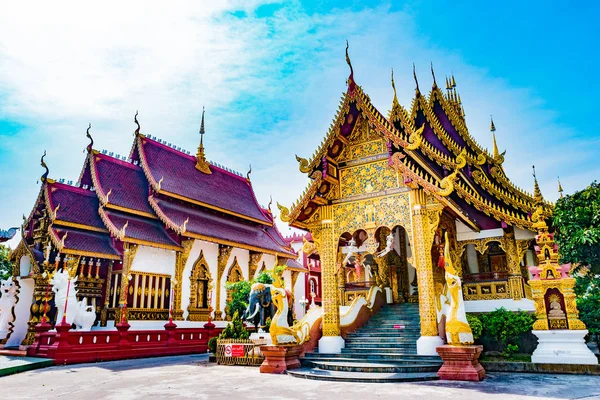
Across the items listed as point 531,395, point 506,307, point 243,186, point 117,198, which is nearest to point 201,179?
point 243,186

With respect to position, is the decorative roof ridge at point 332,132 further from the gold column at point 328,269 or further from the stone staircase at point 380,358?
the stone staircase at point 380,358

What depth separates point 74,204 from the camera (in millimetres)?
16609

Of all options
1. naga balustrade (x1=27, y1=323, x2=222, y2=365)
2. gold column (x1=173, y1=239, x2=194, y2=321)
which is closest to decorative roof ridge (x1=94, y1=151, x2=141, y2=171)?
gold column (x1=173, y1=239, x2=194, y2=321)

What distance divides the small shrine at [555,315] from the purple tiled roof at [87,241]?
13491 millimetres

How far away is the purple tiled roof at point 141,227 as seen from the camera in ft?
52.5

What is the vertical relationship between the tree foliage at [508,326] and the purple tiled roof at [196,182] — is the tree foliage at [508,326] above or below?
below

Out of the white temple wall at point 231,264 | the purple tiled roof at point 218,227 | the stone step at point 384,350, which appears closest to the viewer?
the stone step at point 384,350

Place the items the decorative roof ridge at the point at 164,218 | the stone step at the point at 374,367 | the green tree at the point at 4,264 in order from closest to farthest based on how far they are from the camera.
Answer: the stone step at the point at 374,367, the decorative roof ridge at the point at 164,218, the green tree at the point at 4,264

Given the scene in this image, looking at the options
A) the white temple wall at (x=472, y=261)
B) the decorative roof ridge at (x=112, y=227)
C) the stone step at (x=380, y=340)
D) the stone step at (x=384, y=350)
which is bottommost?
the stone step at (x=384, y=350)

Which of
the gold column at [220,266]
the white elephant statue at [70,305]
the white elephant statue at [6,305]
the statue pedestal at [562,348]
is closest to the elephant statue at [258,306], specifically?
the white elephant statue at [70,305]

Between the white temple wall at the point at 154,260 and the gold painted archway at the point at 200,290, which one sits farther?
the gold painted archway at the point at 200,290

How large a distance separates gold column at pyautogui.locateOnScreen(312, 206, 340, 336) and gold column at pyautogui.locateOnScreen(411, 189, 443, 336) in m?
1.87

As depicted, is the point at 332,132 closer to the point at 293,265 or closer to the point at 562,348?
the point at 562,348

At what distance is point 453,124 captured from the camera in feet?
47.0
